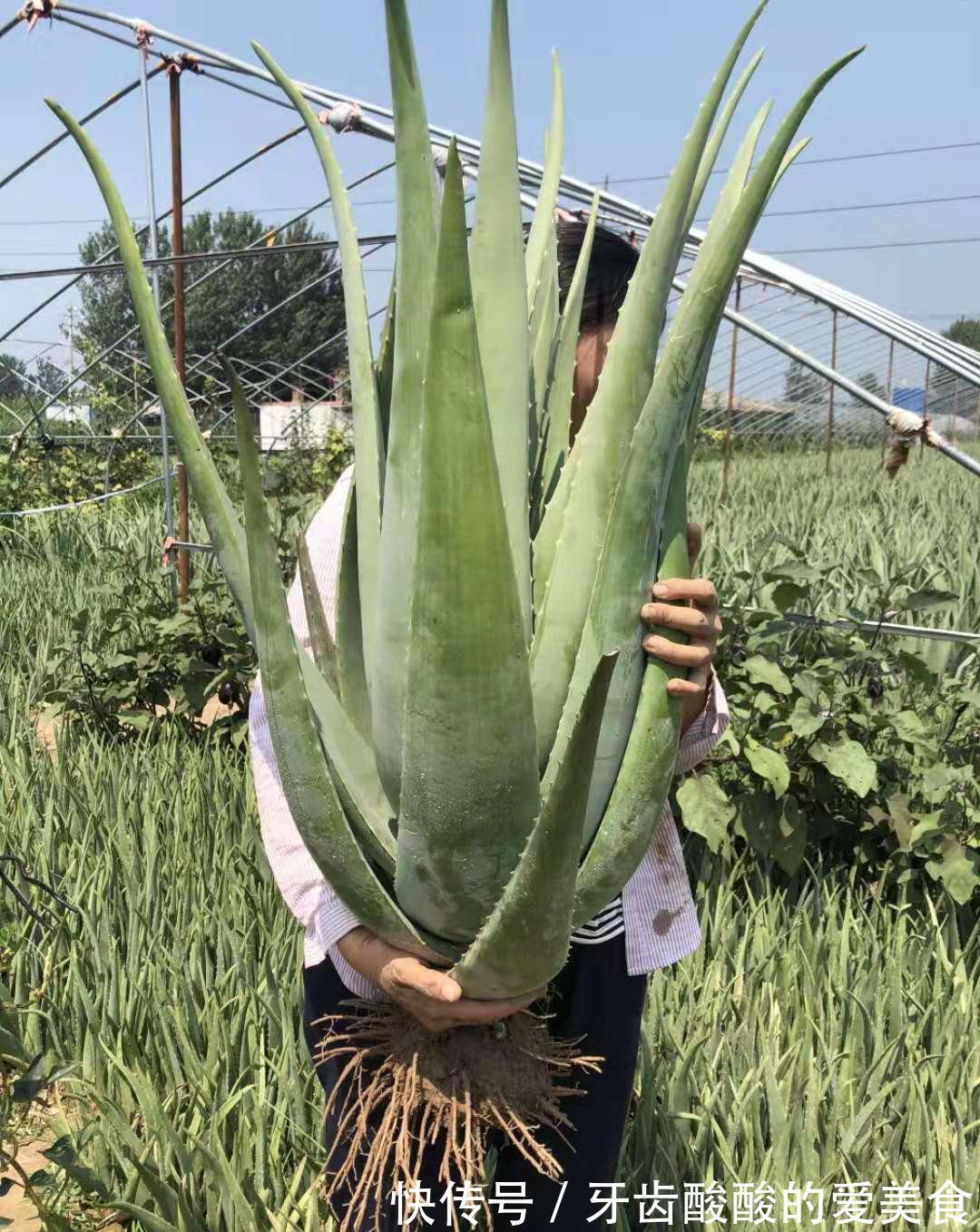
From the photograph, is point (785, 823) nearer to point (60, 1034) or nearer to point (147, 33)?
point (60, 1034)

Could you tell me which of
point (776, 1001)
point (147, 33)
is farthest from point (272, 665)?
point (147, 33)

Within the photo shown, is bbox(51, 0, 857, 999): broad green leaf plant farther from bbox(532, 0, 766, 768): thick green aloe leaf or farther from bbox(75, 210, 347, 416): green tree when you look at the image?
bbox(75, 210, 347, 416): green tree

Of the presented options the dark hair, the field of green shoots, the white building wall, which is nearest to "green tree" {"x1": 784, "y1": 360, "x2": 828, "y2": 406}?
the white building wall

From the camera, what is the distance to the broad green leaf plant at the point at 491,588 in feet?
1.94

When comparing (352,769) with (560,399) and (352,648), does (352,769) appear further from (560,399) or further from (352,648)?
(560,399)

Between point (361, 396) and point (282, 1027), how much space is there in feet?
4.08

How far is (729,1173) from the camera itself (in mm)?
1449

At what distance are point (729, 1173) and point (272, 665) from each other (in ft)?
3.88

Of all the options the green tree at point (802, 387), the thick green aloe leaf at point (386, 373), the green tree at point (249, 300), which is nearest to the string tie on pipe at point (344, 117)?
the thick green aloe leaf at point (386, 373)

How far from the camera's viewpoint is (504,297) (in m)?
0.69

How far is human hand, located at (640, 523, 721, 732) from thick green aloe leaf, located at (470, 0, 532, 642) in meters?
0.09

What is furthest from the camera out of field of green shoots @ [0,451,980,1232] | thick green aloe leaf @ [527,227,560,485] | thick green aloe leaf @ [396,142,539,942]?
field of green shoots @ [0,451,980,1232]

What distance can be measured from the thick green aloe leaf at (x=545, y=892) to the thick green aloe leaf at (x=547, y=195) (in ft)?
1.15

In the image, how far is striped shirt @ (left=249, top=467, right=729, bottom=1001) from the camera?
1019 millimetres
